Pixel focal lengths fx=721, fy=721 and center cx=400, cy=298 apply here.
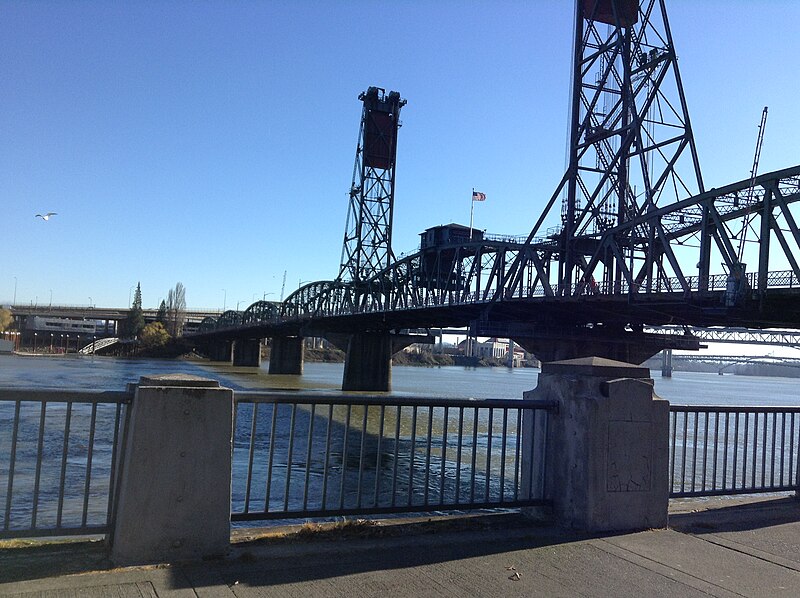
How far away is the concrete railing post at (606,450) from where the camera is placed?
21.2ft

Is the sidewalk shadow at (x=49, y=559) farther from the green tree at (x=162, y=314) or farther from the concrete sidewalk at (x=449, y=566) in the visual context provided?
the green tree at (x=162, y=314)

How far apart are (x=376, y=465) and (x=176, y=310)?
607 feet

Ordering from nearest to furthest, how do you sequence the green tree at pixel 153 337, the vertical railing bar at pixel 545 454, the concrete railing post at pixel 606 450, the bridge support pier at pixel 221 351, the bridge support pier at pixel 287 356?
the concrete railing post at pixel 606 450 < the vertical railing bar at pixel 545 454 < the bridge support pier at pixel 287 356 < the bridge support pier at pixel 221 351 < the green tree at pixel 153 337

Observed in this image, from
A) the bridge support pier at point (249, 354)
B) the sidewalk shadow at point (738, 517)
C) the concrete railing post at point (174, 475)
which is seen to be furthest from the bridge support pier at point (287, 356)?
the concrete railing post at point (174, 475)

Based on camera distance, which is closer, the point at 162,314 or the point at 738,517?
the point at 738,517

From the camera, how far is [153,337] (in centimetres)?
16038

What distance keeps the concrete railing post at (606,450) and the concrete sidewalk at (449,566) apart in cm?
24

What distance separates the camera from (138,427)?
199 inches

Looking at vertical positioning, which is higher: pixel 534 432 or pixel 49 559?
pixel 534 432

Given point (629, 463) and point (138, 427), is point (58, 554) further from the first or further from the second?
point (629, 463)

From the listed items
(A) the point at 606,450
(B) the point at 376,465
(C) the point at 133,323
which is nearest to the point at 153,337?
(C) the point at 133,323

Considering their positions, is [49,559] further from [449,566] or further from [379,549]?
[449,566]

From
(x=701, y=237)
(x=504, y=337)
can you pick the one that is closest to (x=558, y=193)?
(x=504, y=337)

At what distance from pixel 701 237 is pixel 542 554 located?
3251cm
